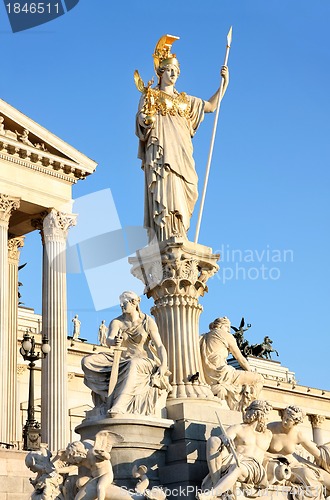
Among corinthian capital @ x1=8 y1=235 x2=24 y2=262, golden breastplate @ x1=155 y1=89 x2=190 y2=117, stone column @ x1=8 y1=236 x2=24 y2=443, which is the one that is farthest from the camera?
corinthian capital @ x1=8 y1=235 x2=24 y2=262

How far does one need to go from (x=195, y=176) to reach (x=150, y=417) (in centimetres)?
443

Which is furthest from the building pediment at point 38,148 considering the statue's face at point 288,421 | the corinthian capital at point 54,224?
the statue's face at point 288,421

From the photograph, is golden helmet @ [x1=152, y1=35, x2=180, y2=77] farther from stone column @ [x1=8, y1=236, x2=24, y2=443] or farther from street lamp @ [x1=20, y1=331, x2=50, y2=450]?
stone column @ [x1=8, y1=236, x2=24, y2=443]

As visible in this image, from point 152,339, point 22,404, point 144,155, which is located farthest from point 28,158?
point 152,339

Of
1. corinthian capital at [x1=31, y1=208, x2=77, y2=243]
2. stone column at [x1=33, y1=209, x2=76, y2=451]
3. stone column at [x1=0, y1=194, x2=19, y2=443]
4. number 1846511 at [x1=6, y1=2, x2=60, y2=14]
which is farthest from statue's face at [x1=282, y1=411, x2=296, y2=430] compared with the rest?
corinthian capital at [x1=31, y1=208, x2=77, y2=243]

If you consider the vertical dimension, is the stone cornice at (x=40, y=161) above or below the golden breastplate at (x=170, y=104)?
above

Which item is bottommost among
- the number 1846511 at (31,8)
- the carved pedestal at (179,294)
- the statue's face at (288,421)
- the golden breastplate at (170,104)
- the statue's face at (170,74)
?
the statue's face at (288,421)

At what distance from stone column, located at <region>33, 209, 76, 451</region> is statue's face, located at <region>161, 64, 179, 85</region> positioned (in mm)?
20229

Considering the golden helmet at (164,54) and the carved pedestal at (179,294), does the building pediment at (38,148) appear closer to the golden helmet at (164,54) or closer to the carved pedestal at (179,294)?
the golden helmet at (164,54)

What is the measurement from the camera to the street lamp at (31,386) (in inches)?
1201

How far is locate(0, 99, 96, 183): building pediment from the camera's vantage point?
123ft

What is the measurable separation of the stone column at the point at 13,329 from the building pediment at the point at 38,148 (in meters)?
3.77

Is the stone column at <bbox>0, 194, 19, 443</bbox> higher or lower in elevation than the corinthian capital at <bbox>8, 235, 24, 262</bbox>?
lower

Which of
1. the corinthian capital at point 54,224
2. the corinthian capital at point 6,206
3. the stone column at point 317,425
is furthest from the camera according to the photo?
the stone column at point 317,425
